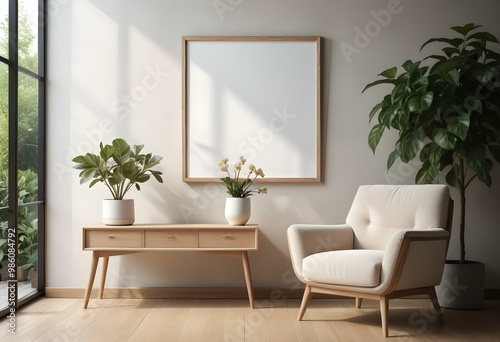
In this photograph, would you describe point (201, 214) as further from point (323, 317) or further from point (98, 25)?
point (98, 25)

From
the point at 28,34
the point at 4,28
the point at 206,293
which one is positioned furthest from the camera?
the point at 206,293

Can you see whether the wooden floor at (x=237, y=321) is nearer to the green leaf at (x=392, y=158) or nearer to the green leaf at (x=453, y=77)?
the green leaf at (x=392, y=158)

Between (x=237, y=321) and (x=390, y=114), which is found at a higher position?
(x=390, y=114)

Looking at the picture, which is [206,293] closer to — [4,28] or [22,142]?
[22,142]

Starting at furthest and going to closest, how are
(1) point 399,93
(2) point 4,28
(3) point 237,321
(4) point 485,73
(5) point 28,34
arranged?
(5) point 28,34
(1) point 399,93
(4) point 485,73
(2) point 4,28
(3) point 237,321

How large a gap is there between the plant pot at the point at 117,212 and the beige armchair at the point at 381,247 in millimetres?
1151

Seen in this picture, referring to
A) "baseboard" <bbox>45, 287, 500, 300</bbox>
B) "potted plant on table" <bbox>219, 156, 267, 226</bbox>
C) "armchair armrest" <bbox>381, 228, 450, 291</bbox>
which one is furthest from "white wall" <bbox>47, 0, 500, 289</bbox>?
"armchair armrest" <bbox>381, 228, 450, 291</bbox>

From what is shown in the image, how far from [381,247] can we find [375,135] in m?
0.79

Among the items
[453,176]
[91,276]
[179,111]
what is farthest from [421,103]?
[91,276]

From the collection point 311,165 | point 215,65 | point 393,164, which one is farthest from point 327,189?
point 215,65

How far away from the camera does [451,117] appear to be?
4.00 meters

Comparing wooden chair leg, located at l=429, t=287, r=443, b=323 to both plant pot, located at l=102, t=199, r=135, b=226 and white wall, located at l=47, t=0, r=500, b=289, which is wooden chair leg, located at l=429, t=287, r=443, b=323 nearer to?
white wall, located at l=47, t=0, r=500, b=289

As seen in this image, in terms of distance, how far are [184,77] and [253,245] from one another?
1386mm

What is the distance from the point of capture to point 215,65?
4.50 meters
